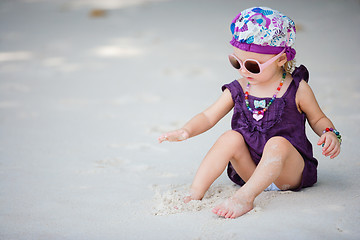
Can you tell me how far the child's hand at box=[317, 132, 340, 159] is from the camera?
212 cm

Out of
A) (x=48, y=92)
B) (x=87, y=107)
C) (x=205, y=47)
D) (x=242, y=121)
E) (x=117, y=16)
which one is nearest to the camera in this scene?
(x=242, y=121)

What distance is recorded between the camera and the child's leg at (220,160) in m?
2.27

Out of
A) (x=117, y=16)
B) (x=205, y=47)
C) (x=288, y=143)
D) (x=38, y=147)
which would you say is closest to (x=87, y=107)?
(x=38, y=147)

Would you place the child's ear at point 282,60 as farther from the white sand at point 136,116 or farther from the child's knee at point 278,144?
the white sand at point 136,116

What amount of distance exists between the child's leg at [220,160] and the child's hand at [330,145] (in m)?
0.35

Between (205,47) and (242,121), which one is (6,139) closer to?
(242,121)

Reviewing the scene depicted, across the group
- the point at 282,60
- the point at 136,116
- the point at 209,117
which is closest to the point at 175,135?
the point at 209,117

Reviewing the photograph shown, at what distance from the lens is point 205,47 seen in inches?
206

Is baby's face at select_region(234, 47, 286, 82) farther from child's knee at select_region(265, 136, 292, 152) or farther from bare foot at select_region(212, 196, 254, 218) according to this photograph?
bare foot at select_region(212, 196, 254, 218)

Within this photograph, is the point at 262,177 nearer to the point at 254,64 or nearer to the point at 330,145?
the point at 330,145

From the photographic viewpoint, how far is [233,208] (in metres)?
2.09

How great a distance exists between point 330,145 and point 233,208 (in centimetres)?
48

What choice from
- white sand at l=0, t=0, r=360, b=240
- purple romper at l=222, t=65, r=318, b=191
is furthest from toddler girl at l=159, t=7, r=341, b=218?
white sand at l=0, t=0, r=360, b=240

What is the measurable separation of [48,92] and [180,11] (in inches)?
103
